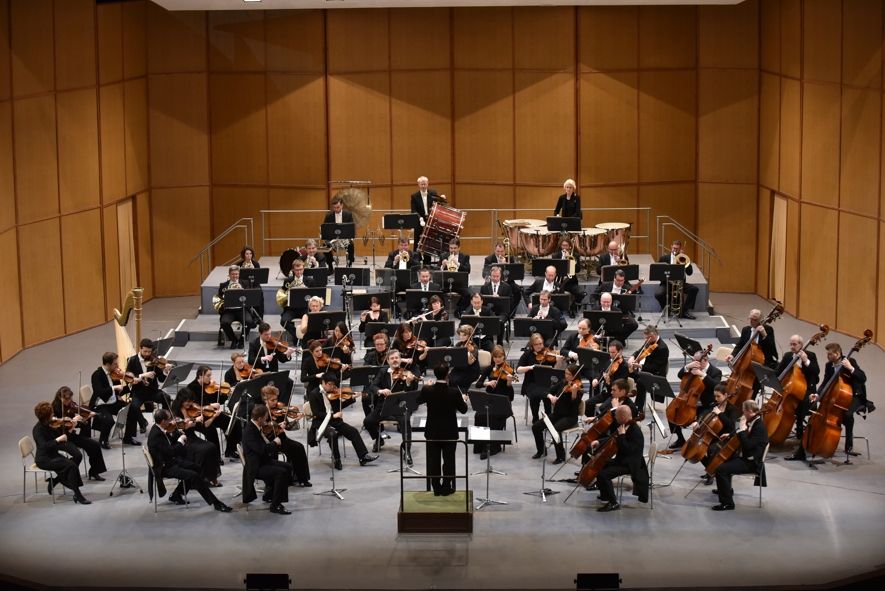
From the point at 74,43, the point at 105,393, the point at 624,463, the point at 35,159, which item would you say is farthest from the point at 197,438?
the point at 74,43

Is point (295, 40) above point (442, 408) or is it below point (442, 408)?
above

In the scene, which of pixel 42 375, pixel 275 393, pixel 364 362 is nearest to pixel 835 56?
pixel 364 362

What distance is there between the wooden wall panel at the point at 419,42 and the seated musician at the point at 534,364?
27.1 ft

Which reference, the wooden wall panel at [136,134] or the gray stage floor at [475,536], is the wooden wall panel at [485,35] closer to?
the wooden wall panel at [136,134]

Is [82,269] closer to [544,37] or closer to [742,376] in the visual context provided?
[544,37]

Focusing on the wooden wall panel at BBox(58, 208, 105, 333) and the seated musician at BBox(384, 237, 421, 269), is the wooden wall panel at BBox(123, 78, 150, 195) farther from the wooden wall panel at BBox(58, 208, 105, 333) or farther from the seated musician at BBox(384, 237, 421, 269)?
the seated musician at BBox(384, 237, 421, 269)

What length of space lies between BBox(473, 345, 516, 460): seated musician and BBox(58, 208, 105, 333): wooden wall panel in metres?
8.11

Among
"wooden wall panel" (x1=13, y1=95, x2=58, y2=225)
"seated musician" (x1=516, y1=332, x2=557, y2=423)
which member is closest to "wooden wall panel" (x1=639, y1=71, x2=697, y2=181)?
"seated musician" (x1=516, y1=332, x2=557, y2=423)

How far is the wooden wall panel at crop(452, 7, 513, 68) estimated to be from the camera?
22500 millimetres

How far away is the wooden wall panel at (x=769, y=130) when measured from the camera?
2172cm

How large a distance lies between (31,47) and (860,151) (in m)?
11.3

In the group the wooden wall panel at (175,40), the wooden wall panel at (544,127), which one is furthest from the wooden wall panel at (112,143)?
the wooden wall panel at (544,127)

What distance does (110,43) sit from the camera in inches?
837

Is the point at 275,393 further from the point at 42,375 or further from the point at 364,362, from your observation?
the point at 42,375
